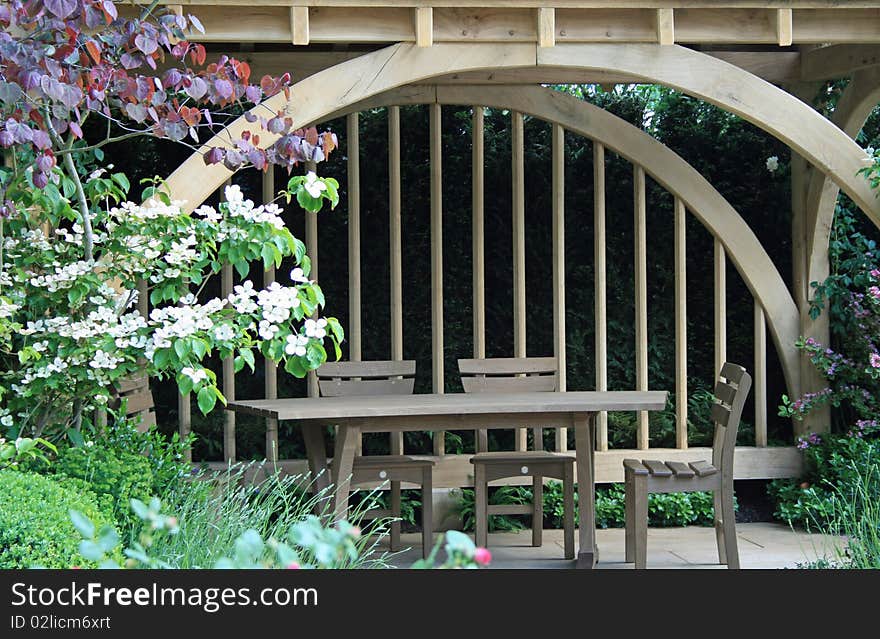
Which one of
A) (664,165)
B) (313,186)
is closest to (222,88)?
(313,186)

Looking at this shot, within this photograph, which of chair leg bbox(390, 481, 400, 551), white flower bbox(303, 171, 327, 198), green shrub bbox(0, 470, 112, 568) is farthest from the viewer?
chair leg bbox(390, 481, 400, 551)

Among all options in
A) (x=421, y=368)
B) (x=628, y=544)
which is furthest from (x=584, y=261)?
(x=628, y=544)

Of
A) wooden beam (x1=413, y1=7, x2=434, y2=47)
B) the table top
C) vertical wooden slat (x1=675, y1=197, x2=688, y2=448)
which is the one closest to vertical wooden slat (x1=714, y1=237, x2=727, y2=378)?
vertical wooden slat (x1=675, y1=197, x2=688, y2=448)

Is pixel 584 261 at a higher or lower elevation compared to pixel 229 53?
lower

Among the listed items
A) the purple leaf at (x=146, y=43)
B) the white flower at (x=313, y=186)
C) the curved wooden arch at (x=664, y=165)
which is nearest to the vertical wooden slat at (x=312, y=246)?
the curved wooden arch at (x=664, y=165)

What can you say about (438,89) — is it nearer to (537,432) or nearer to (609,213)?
(609,213)

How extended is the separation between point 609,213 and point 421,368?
5.40 feet

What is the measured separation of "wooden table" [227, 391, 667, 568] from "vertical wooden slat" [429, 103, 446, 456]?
3.79 feet

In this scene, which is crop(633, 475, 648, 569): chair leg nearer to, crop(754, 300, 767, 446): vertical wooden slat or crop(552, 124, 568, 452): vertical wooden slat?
crop(552, 124, 568, 452): vertical wooden slat

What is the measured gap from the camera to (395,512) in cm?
603

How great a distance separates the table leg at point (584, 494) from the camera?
5.25m

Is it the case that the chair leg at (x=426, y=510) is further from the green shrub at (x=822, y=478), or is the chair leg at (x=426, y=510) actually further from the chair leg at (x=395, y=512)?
the green shrub at (x=822, y=478)

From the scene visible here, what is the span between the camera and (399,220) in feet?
21.5

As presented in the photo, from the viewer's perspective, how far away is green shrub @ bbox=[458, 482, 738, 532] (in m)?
6.64
